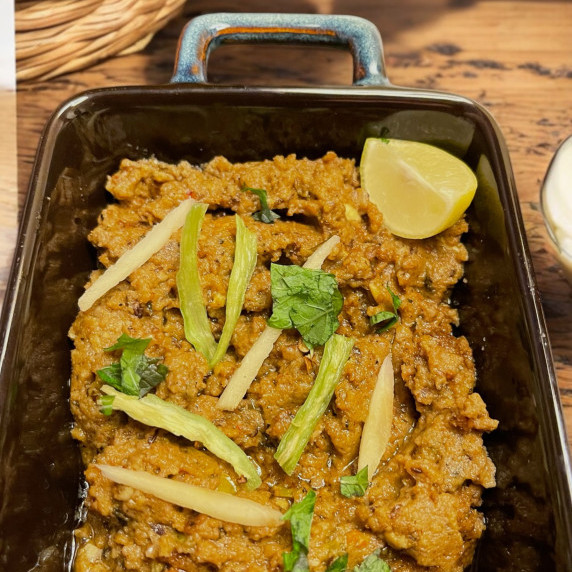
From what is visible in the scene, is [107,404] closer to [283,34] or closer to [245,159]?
[245,159]

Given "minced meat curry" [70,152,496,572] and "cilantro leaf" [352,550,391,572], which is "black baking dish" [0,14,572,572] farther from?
"cilantro leaf" [352,550,391,572]

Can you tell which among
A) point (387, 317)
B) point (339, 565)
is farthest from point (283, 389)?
point (339, 565)

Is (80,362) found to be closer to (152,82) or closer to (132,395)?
(132,395)

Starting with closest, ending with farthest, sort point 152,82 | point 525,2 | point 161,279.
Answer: point 161,279 → point 152,82 → point 525,2

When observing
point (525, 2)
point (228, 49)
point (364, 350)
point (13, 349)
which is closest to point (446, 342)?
point (364, 350)

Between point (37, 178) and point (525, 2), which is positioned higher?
point (525, 2)

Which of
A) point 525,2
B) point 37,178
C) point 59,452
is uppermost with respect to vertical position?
point 525,2

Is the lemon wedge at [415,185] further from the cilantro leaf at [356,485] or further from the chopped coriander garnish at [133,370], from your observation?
the chopped coriander garnish at [133,370]
